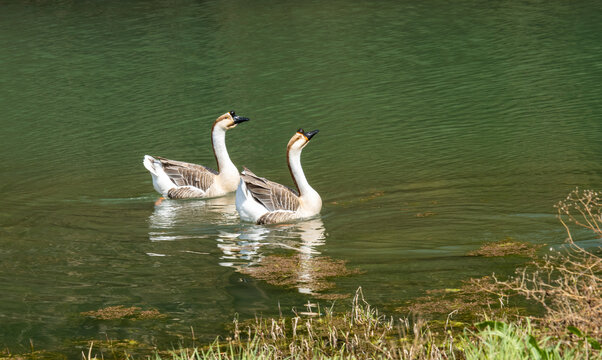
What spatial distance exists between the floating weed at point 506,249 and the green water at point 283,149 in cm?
23

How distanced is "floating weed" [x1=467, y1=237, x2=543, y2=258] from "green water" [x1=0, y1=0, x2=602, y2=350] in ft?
0.76

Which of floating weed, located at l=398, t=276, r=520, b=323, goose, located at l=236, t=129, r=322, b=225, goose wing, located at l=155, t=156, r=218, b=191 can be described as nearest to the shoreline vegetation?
floating weed, located at l=398, t=276, r=520, b=323

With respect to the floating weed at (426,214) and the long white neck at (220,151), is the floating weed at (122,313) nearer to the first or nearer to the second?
the floating weed at (426,214)

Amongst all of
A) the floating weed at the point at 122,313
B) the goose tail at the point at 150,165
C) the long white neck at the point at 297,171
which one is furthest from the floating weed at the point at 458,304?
the goose tail at the point at 150,165

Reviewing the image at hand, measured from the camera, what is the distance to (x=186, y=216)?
1528 cm

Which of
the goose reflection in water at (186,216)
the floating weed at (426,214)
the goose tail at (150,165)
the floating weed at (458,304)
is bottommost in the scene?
the floating weed at (458,304)

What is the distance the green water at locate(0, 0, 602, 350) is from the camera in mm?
10766

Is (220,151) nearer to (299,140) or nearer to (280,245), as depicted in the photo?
(299,140)

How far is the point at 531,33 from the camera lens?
1346 inches

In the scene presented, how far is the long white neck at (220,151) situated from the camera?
56.6 feet

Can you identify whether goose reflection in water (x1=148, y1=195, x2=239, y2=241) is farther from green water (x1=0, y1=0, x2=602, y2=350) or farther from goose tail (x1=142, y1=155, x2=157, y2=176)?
goose tail (x1=142, y1=155, x2=157, y2=176)

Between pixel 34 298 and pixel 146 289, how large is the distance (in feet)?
4.43

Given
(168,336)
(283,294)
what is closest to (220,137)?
(283,294)

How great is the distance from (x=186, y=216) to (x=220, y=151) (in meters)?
2.54
